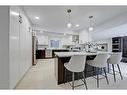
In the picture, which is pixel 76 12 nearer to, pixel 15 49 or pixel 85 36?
pixel 15 49

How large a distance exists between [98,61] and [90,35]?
176 inches

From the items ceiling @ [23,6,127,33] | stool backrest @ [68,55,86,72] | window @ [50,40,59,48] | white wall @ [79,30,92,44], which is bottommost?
stool backrest @ [68,55,86,72]

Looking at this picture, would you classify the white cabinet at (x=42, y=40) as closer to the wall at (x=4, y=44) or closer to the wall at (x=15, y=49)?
the wall at (x=15, y=49)

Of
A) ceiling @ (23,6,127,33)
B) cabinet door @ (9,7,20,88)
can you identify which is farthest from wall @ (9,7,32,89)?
ceiling @ (23,6,127,33)

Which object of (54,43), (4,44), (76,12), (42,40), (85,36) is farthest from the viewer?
(54,43)

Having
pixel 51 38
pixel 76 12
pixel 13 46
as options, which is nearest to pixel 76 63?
pixel 13 46

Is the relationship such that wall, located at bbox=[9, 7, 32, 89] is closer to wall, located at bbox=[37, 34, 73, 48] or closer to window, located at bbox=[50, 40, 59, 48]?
wall, located at bbox=[37, 34, 73, 48]

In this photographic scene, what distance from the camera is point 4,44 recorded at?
191cm

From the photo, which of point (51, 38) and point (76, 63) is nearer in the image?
point (76, 63)

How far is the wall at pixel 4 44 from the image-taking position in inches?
75.0

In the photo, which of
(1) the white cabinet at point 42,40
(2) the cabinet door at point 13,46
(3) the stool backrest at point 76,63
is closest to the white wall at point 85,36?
(1) the white cabinet at point 42,40

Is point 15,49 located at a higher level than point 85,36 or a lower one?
lower

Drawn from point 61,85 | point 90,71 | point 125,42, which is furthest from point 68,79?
point 125,42

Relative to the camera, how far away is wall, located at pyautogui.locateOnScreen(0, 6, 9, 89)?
1.90m
